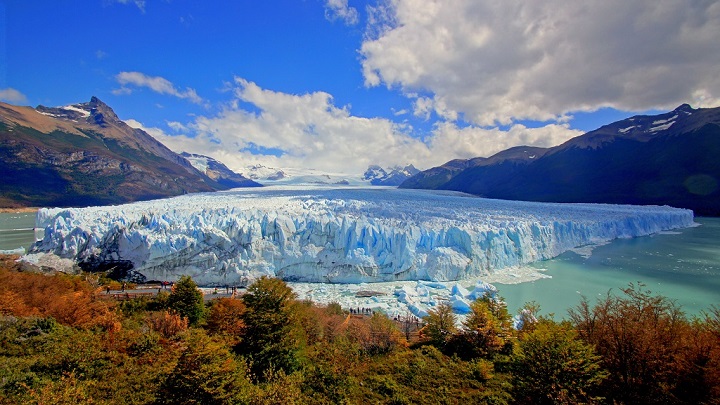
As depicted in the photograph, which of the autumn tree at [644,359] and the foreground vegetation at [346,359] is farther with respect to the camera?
the autumn tree at [644,359]

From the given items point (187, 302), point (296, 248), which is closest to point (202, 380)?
point (187, 302)

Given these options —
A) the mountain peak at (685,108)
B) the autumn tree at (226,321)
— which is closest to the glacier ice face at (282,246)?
the autumn tree at (226,321)

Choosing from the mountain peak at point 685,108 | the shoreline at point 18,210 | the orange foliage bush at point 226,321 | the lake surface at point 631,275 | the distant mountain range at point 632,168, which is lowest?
the lake surface at point 631,275

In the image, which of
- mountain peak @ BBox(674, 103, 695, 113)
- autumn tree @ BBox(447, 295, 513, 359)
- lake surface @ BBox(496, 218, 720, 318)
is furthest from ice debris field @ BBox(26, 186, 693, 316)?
mountain peak @ BBox(674, 103, 695, 113)

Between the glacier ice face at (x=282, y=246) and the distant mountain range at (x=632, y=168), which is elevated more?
the distant mountain range at (x=632, y=168)

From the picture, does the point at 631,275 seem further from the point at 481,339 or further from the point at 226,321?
the point at 226,321

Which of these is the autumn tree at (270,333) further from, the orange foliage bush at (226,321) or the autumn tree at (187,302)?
the autumn tree at (187,302)

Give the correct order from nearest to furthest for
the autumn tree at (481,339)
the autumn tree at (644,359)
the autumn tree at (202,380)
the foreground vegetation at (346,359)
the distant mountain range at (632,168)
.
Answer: the autumn tree at (202,380)
the foreground vegetation at (346,359)
the autumn tree at (644,359)
the autumn tree at (481,339)
the distant mountain range at (632,168)
